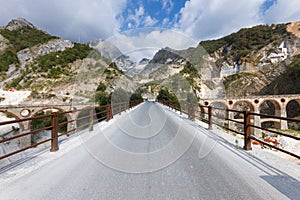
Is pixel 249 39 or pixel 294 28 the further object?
pixel 249 39

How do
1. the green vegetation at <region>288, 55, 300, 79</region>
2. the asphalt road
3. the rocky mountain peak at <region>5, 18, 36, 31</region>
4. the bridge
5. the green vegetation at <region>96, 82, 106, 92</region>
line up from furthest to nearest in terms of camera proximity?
the rocky mountain peak at <region>5, 18, 36, 31</region>, the green vegetation at <region>96, 82, 106, 92</region>, the green vegetation at <region>288, 55, 300, 79</region>, the bridge, the asphalt road

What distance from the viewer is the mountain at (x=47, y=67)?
6412 cm

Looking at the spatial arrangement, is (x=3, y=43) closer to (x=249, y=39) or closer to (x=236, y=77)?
(x=236, y=77)

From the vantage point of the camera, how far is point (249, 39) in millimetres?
105000

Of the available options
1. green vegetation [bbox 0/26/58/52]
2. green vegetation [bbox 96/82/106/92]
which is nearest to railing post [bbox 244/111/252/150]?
green vegetation [bbox 96/82/106/92]

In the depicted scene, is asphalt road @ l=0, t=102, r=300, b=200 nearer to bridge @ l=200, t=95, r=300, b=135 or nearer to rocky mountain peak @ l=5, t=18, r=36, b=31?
bridge @ l=200, t=95, r=300, b=135

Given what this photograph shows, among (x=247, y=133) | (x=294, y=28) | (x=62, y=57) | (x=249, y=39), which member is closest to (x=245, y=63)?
(x=249, y=39)

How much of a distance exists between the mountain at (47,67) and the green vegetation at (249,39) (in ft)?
232

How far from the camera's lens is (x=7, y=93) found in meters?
57.0

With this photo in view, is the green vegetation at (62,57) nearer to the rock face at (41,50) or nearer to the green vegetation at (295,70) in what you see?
the rock face at (41,50)

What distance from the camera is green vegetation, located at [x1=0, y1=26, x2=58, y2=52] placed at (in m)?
104

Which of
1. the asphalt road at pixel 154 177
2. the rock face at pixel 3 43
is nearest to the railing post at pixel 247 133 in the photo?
the asphalt road at pixel 154 177

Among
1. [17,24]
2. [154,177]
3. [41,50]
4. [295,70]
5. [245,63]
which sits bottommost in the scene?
[154,177]

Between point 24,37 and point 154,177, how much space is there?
452ft
